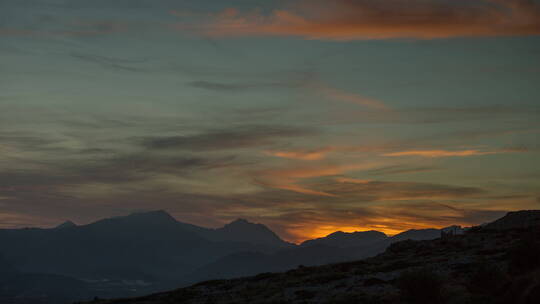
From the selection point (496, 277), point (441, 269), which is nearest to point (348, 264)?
point (441, 269)

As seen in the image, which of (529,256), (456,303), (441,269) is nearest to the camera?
(456,303)

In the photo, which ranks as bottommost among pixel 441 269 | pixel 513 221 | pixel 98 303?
pixel 98 303

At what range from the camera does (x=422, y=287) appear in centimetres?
3588

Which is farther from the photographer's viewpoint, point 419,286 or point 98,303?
point 98,303

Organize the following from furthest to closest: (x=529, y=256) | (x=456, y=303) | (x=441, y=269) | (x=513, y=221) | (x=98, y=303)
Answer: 1. (x=513, y=221)
2. (x=98, y=303)
3. (x=441, y=269)
4. (x=529, y=256)
5. (x=456, y=303)

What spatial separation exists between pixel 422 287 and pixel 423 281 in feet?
1.28

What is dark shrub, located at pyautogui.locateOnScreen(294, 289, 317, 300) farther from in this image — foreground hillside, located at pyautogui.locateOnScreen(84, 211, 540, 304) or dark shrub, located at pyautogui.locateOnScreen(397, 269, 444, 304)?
dark shrub, located at pyautogui.locateOnScreen(397, 269, 444, 304)

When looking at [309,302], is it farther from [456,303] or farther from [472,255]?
[472,255]

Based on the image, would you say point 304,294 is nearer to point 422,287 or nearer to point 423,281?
point 422,287

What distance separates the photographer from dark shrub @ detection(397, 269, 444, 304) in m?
35.6

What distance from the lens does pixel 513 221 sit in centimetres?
9206

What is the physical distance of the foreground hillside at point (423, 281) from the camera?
35688 millimetres

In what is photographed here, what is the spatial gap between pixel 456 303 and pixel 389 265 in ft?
84.8

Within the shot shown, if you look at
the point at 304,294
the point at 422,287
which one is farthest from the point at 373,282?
the point at 422,287
